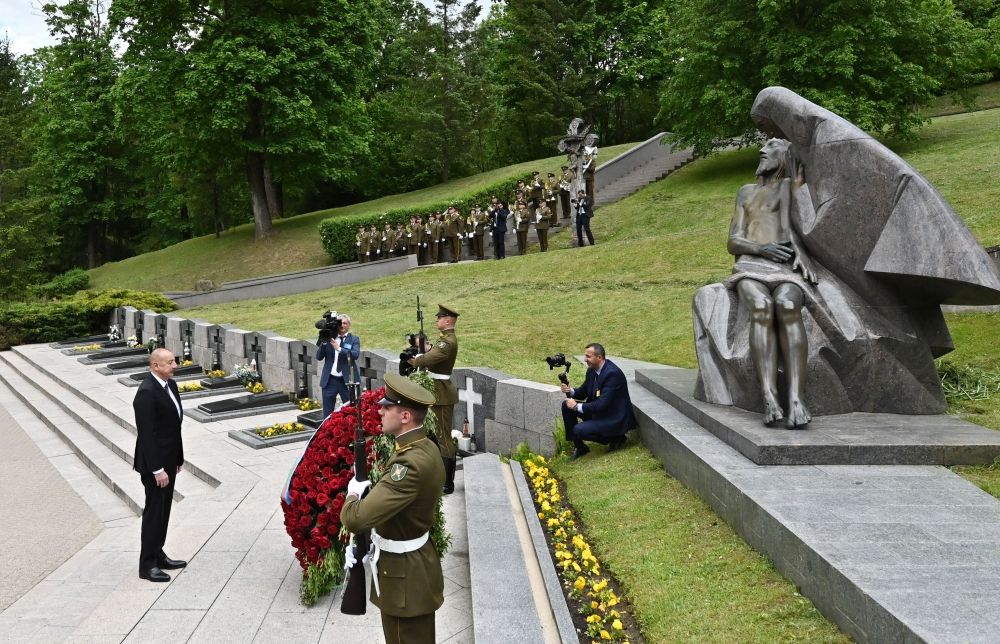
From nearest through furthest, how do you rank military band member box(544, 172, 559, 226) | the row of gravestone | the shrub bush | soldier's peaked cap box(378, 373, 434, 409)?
soldier's peaked cap box(378, 373, 434, 409) → the row of gravestone → military band member box(544, 172, 559, 226) → the shrub bush

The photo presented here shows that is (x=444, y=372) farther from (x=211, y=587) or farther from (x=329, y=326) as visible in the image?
(x=211, y=587)

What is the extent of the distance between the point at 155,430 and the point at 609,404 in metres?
4.39

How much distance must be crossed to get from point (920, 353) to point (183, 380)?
14.5 metres

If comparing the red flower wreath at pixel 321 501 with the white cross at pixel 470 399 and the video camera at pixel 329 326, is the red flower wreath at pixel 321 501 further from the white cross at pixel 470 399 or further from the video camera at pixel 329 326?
the video camera at pixel 329 326

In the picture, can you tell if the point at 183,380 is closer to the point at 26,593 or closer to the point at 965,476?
the point at 26,593

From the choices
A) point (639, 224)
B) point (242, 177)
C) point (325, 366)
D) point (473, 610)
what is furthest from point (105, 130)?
point (473, 610)

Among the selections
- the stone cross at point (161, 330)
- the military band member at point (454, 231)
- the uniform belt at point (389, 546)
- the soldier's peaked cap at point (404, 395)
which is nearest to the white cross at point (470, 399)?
the uniform belt at point (389, 546)

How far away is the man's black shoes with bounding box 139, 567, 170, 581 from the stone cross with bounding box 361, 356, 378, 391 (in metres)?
5.24

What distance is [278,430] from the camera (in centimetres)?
1149

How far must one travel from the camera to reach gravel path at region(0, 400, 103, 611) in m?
Answer: 6.91

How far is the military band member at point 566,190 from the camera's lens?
2827 cm

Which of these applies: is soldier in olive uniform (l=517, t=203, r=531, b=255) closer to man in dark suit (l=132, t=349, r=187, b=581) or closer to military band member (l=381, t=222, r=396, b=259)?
military band member (l=381, t=222, r=396, b=259)

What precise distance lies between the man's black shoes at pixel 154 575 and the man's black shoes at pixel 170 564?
10cm

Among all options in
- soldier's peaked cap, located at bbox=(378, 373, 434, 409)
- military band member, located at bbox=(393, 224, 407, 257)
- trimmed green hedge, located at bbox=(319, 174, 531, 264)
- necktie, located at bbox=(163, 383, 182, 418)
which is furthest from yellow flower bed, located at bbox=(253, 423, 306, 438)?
trimmed green hedge, located at bbox=(319, 174, 531, 264)
